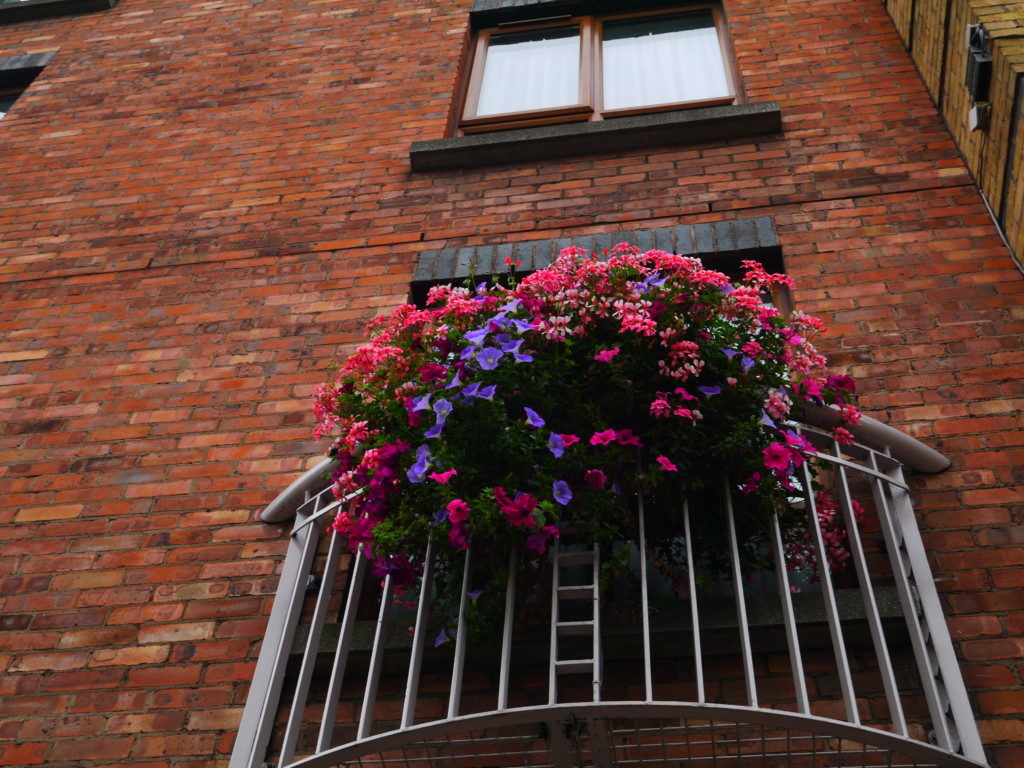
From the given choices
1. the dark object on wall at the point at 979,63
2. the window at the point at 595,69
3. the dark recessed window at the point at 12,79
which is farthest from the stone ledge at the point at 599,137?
the dark recessed window at the point at 12,79

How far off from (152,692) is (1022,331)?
3.61 m

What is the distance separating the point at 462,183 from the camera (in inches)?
194

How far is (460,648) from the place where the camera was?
240 cm

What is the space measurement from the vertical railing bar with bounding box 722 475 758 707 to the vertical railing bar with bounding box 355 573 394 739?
0.99 metres

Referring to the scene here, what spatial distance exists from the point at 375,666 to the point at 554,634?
54 centimetres

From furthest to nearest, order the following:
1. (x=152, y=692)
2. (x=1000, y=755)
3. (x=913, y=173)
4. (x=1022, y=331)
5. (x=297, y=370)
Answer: (x=913, y=173)
(x=297, y=370)
(x=1022, y=331)
(x=152, y=692)
(x=1000, y=755)

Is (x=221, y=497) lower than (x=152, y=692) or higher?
higher

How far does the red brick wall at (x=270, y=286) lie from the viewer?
311 cm

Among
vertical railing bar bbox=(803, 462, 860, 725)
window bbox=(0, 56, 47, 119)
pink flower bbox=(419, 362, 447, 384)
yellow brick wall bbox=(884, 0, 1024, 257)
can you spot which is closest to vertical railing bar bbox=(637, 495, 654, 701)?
vertical railing bar bbox=(803, 462, 860, 725)

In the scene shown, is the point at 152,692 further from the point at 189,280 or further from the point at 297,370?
the point at 189,280

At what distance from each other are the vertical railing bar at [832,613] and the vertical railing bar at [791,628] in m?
0.09

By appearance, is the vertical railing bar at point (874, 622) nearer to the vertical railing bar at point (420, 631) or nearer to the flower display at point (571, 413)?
the flower display at point (571, 413)

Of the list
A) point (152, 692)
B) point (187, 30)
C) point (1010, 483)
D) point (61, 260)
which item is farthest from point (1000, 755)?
point (187, 30)

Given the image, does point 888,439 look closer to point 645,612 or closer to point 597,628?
point 645,612
